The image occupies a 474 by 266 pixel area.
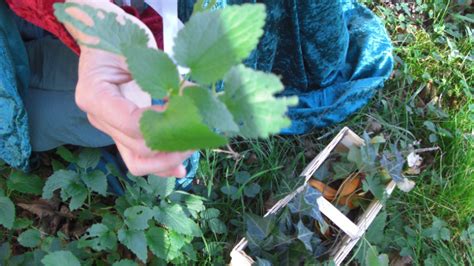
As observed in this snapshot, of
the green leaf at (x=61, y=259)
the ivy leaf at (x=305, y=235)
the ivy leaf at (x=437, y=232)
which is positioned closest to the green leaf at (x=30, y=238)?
the green leaf at (x=61, y=259)

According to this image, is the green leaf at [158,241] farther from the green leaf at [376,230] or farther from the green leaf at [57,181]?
the green leaf at [376,230]

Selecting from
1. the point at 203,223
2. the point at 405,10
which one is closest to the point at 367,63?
the point at 405,10

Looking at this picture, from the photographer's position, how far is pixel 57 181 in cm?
116

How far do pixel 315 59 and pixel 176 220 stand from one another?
65 cm

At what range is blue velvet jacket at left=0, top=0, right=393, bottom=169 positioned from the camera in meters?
1.12

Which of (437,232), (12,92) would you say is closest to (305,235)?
(437,232)

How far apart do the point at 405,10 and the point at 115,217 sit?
4.38 ft

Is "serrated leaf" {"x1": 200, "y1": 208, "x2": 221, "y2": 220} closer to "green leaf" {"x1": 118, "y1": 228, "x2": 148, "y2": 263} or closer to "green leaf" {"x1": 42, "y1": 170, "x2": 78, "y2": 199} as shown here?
"green leaf" {"x1": 118, "y1": 228, "x2": 148, "y2": 263}

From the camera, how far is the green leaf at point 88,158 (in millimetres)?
1190

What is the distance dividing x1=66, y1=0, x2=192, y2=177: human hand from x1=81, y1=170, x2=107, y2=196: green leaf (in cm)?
44

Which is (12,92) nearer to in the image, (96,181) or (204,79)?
(96,181)

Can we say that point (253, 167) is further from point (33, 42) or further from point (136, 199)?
point (33, 42)

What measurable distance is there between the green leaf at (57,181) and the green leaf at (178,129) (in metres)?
0.78

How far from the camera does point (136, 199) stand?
3.85 ft
